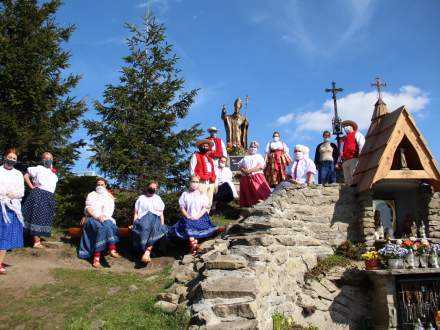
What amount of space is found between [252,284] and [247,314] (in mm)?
565

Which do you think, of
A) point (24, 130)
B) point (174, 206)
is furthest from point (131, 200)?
point (24, 130)

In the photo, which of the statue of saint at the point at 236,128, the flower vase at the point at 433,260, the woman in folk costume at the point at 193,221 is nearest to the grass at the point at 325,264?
the flower vase at the point at 433,260

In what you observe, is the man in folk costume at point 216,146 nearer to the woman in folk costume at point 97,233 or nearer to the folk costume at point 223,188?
the folk costume at point 223,188

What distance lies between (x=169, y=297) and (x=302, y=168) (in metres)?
5.43

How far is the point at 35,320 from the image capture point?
639 centimetres

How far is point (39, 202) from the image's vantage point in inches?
348

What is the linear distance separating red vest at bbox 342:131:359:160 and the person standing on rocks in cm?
37

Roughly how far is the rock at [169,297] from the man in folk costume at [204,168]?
4003 mm

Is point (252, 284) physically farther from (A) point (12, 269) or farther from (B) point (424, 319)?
(A) point (12, 269)

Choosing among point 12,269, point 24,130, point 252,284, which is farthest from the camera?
point 24,130

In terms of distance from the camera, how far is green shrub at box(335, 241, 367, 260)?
366 inches

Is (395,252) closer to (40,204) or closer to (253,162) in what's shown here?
(253,162)

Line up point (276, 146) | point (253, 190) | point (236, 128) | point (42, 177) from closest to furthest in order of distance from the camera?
point (42, 177), point (253, 190), point (276, 146), point (236, 128)

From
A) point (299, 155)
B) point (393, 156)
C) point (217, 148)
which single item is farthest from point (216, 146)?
point (393, 156)
